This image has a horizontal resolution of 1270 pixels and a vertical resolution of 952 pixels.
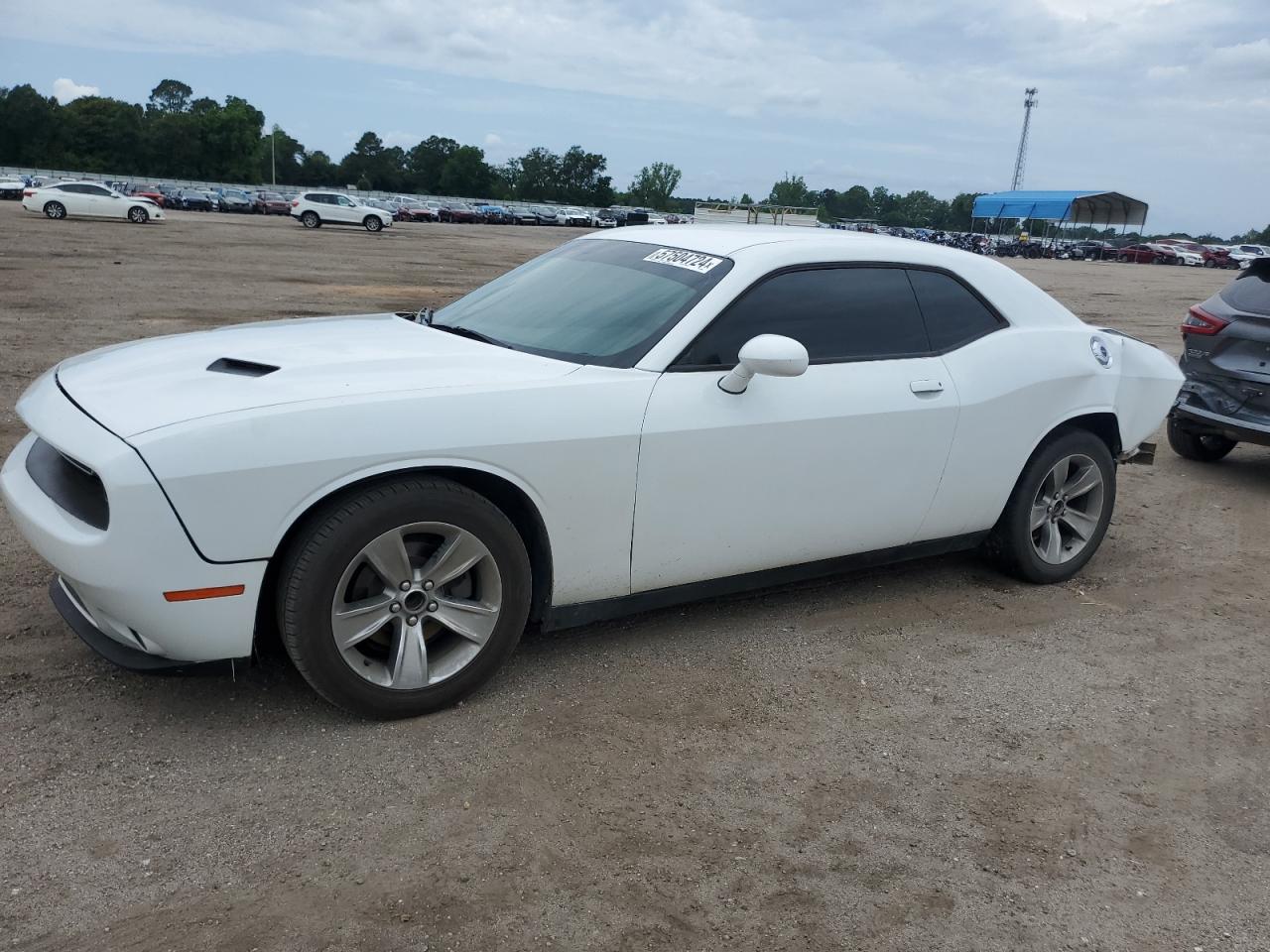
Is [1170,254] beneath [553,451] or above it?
above

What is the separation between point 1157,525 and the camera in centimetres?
618

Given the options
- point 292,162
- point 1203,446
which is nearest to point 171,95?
point 292,162

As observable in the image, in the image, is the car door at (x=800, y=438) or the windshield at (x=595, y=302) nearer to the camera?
the car door at (x=800, y=438)

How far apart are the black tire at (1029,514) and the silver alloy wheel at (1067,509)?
0.03 meters

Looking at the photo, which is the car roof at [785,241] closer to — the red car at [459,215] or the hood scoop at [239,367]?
the hood scoop at [239,367]

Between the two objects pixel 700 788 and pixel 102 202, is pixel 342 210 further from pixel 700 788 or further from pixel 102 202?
pixel 700 788

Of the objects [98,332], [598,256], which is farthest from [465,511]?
[98,332]

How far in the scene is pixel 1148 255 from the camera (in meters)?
65.6

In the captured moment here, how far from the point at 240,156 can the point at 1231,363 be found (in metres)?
124

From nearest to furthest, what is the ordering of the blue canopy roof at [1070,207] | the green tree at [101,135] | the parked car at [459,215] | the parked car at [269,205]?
1. the parked car at [269,205]
2. the parked car at [459,215]
3. the blue canopy roof at [1070,207]
4. the green tree at [101,135]

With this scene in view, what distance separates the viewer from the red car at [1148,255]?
64688mm

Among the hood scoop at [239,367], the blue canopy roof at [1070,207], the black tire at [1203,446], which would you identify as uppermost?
the blue canopy roof at [1070,207]

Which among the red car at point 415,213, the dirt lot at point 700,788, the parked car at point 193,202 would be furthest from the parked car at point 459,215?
the dirt lot at point 700,788

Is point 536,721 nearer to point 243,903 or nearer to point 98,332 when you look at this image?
point 243,903
